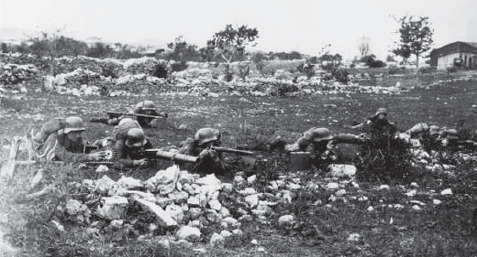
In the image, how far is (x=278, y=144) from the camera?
9.03m

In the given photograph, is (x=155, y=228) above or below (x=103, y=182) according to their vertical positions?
below

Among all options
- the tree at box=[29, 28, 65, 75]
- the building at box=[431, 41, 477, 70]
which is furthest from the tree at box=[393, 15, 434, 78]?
the tree at box=[29, 28, 65, 75]

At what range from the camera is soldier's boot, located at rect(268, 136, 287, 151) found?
8992 millimetres

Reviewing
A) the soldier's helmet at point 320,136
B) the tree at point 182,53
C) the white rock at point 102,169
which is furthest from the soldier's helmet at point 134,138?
the tree at point 182,53

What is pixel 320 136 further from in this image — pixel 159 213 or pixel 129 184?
pixel 159 213

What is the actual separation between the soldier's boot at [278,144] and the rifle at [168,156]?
7.51 ft

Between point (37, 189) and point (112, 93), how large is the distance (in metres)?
18.2

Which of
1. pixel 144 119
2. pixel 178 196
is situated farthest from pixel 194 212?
pixel 144 119

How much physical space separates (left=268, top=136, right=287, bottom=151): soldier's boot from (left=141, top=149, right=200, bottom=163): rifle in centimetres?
229

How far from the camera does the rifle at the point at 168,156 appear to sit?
7053 mm

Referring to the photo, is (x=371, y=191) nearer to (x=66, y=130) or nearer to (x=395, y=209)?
(x=395, y=209)

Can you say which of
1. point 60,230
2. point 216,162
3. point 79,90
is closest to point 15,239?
point 60,230

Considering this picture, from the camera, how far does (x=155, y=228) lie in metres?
4.90

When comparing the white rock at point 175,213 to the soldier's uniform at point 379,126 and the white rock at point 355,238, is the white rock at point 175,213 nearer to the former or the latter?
the white rock at point 355,238
